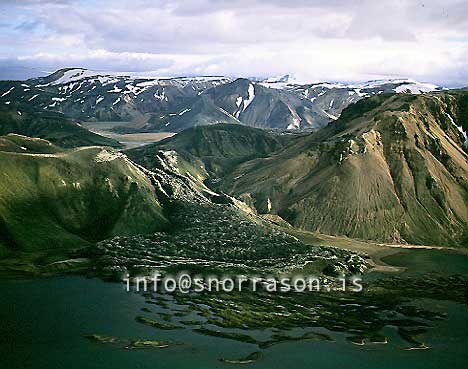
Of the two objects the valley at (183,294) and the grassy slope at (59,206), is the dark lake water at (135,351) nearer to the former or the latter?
the valley at (183,294)

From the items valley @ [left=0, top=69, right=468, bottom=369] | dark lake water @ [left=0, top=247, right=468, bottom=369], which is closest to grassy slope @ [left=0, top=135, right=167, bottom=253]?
valley @ [left=0, top=69, right=468, bottom=369]

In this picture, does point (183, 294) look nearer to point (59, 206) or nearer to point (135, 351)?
point (135, 351)

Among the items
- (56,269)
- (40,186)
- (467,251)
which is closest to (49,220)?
(40,186)

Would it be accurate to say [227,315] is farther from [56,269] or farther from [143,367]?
[56,269]

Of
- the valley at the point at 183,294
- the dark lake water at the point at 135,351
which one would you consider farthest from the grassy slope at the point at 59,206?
the dark lake water at the point at 135,351

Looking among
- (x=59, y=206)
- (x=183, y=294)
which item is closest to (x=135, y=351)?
(x=183, y=294)

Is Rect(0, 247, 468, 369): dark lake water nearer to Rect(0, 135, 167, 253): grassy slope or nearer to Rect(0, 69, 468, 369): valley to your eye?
Rect(0, 69, 468, 369): valley

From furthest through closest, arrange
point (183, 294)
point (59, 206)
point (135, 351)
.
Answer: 1. point (59, 206)
2. point (183, 294)
3. point (135, 351)
